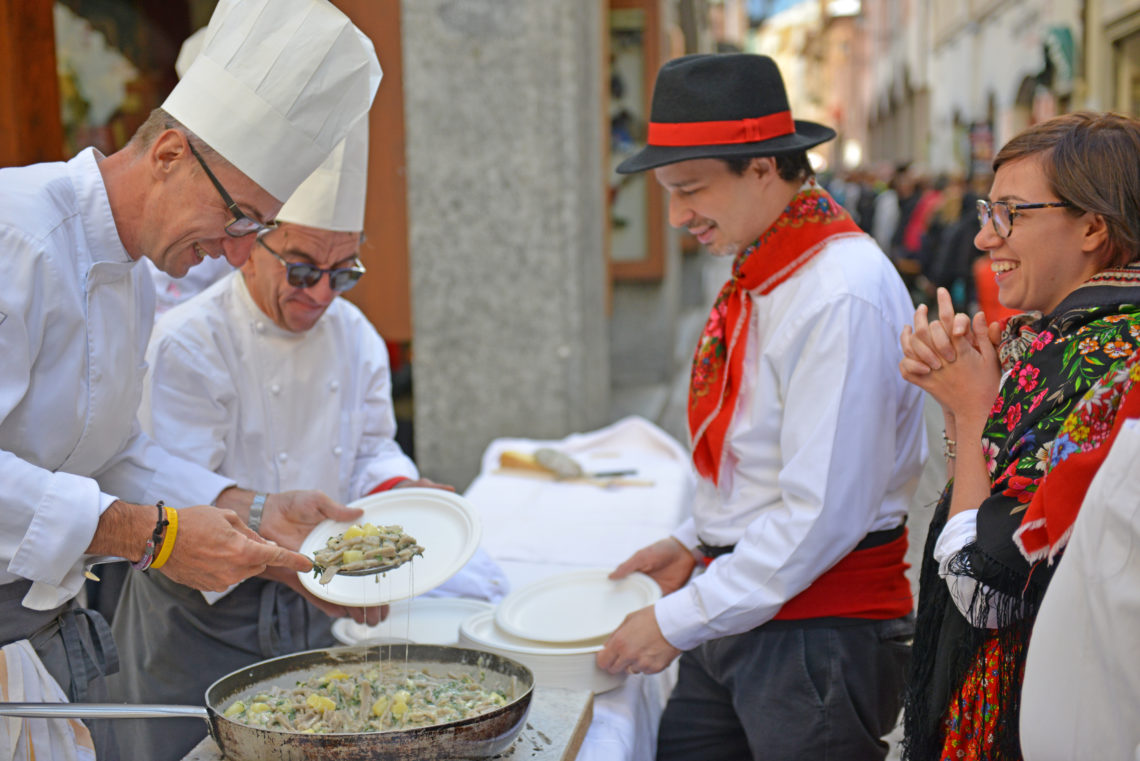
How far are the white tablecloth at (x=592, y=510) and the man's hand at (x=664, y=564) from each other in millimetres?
253

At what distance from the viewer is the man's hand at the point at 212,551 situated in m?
1.81

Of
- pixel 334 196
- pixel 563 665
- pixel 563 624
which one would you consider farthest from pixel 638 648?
pixel 334 196

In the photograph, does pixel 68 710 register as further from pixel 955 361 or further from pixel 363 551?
pixel 955 361

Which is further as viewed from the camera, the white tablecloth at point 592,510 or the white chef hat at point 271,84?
the white tablecloth at point 592,510

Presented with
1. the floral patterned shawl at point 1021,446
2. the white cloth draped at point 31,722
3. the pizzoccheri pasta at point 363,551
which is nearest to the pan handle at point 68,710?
the white cloth draped at point 31,722

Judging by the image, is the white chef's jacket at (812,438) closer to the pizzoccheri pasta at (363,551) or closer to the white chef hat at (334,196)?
the pizzoccheri pasta at (363,551)

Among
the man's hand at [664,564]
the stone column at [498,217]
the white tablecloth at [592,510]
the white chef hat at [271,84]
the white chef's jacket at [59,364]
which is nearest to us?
the white chef's jacket at [59,364]

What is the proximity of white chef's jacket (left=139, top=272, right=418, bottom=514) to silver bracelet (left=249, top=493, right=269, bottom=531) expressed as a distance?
0.23 meters

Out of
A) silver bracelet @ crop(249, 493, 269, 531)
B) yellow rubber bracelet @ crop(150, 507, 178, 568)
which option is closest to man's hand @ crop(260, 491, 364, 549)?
silver bracelet @ crop(249, 493, 269, 531)

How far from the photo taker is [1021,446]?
1.63 metres

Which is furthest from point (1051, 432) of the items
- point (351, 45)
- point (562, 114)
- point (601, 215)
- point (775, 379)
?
point (601, 215)

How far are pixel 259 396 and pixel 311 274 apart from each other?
0.34 m

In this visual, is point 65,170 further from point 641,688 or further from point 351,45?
point 641,688

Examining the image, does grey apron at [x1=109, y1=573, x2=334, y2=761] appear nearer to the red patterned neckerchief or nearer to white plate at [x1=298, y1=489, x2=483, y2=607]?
white plate at [x1=298, y1=489, x2=483, y2=607]
